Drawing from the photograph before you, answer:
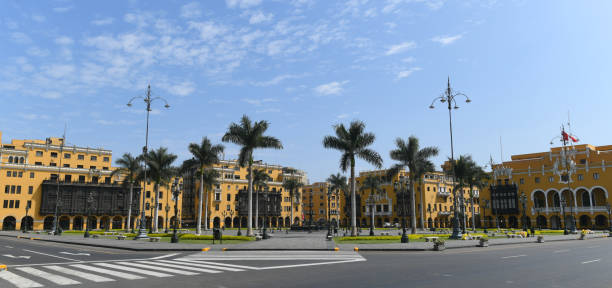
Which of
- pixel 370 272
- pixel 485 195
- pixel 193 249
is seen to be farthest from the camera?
pixel 485 195

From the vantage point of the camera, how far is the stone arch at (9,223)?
2754 inches

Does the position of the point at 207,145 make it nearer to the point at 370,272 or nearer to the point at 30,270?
the point at 30,270

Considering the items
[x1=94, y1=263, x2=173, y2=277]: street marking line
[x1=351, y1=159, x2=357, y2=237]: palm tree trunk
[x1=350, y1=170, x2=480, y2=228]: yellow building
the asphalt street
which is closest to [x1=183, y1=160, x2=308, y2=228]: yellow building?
[x1=350, y1=170, x2=480, y2=228]: yellow building

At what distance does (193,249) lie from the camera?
2500cm

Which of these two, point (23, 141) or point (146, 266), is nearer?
point (146, 266)

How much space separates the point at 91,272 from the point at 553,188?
318 feet

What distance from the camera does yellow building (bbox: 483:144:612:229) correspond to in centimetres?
8176

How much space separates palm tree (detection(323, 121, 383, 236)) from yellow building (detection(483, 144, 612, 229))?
5481 centimetres

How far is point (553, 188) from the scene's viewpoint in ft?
287

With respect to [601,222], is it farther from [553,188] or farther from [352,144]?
[352,144]

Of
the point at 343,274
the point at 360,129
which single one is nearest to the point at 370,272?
the point at 343,274

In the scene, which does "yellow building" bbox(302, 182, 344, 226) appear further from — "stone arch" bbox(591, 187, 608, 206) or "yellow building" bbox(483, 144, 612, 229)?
"stone arch" bbox(591, 187, 608, 206)

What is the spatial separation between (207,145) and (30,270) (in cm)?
3332

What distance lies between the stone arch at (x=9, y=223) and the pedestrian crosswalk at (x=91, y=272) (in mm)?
68827
